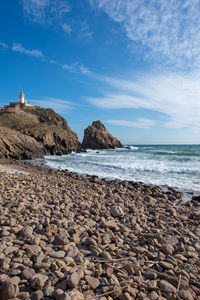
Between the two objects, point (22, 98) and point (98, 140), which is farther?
point (98, 140)

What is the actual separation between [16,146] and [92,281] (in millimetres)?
30311

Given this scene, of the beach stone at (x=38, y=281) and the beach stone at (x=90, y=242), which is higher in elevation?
the beach stone at (x=38, y=281)

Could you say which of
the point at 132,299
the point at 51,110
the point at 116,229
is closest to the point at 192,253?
the point at 116,229

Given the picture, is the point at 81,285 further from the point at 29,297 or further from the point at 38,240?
the point at 38,240

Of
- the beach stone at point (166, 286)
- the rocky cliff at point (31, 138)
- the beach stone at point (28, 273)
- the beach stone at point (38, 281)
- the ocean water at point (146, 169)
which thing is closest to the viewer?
the beach stone at point (38, 281)

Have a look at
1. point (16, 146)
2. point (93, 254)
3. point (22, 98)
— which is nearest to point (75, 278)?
point (93, 254)

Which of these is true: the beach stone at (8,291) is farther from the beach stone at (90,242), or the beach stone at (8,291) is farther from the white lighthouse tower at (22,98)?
the white lighthouse tower at (22,98)

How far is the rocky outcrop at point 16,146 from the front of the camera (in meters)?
27.1

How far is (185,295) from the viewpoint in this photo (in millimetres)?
2523

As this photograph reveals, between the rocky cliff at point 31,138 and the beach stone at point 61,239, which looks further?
the rocky cliff at point 31,138

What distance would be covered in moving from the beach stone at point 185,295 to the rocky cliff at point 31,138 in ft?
90.8

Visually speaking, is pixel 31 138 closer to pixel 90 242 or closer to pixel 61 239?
pixel 61 239

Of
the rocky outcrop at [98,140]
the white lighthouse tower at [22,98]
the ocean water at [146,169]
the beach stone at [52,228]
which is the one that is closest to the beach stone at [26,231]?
the beach stone at [52,228]

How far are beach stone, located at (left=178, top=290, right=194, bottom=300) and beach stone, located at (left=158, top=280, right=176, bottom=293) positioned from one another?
0.28 ft
